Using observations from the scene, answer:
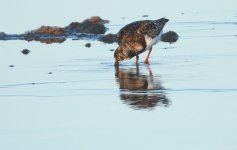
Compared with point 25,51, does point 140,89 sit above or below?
below

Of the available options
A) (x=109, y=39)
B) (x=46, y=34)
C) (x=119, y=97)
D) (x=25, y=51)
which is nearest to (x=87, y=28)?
(x=46, y=34)

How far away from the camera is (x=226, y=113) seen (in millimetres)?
11070

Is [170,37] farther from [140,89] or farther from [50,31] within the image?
[140,89]

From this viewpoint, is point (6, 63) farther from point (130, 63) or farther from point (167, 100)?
point (167, 100)

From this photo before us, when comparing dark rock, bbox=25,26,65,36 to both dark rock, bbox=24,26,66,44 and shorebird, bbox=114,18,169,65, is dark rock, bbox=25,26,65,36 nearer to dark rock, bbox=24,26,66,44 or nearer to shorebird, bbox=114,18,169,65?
dark rock, bbox=24,26,66,44

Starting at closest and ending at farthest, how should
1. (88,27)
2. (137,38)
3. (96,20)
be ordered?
(137,38)
(88,27)
(96,20)

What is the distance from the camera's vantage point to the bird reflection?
479 inches

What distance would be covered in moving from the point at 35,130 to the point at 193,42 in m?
9.86

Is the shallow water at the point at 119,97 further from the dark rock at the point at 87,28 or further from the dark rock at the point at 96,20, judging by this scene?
the dark rock at the point at 96,20

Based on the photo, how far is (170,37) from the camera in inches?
813

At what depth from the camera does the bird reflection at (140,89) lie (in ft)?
39.9

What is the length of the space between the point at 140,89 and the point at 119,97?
2.70 ft

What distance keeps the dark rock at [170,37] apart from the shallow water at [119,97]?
288 millimetres

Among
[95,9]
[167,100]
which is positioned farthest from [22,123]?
[95,9]
